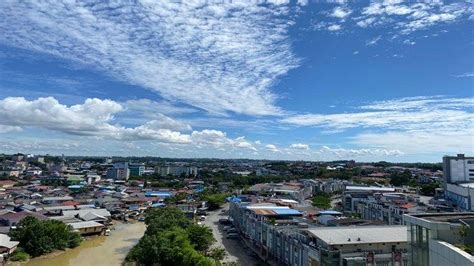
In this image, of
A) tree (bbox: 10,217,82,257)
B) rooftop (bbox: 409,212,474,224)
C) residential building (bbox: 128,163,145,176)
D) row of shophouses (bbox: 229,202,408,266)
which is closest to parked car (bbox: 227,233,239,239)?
row of shophouses (bbox: 229,202,408,266)

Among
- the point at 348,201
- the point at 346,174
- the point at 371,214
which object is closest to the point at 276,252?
the point at 371,214

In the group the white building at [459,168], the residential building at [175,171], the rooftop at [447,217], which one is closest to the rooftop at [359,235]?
the rooftop at [447,217]

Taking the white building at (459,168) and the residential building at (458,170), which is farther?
the white building at (459,168)

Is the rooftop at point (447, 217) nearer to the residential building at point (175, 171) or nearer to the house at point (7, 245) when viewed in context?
the house at point (7, 245)

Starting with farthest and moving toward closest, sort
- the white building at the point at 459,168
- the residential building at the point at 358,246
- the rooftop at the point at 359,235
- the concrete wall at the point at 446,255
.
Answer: the white building at the point at 459,168 → the rooftop at the point at 359,235 → the residential building at the point at 358,246 → the concrete wall at the point at 446,255

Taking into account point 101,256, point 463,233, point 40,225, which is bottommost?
point 101,256

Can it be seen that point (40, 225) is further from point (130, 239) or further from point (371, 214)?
point (371, 214)
